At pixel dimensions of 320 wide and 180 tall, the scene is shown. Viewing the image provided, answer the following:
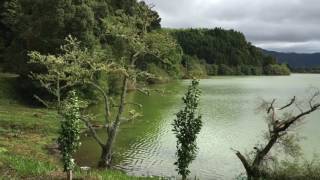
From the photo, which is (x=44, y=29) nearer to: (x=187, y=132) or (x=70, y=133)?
(x=187, y=132)

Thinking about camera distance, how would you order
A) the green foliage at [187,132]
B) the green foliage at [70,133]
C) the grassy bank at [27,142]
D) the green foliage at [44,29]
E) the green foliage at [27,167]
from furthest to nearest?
1. the green foliage at [44,29]
2. the green foliage at [187,132]
3. the grassy bank at [27,142]
4. the green foliage at [27,167]
5. the green foliage at [70,133]

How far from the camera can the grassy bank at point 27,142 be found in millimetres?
26625

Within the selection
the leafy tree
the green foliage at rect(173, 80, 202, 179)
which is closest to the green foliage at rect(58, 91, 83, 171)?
the leafy tree

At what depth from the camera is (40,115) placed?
176 ft

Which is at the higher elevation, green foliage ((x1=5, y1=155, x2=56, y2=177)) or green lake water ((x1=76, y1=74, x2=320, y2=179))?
green foliage ((x1=5, y1=155, x2=56, y2=177))

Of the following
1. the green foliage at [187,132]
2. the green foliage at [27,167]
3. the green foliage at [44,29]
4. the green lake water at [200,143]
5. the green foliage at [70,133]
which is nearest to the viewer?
the green foliage at [70,133]

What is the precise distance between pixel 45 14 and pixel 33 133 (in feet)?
66.9

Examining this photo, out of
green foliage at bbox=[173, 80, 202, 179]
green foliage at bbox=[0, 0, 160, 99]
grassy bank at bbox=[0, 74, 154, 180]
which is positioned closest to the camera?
grassy bank at bbox=[0, 74, 154, 180]

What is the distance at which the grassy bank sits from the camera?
2662cm

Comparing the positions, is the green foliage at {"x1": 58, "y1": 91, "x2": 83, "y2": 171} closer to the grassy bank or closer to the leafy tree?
the leafy tree

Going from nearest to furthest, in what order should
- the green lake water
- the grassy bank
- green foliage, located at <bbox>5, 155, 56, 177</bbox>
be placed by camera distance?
green foliage, located at <bbox>5, 155, 56, 177</bbox> → the grassy bank → the green lake water

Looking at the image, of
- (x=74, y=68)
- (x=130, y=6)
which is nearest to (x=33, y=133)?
(x=74, y=68)

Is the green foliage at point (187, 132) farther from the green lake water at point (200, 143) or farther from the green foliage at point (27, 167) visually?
the green foliage at point (27, 167)

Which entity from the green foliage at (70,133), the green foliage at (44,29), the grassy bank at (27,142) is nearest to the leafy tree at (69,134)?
the green foliage at (70,133)
